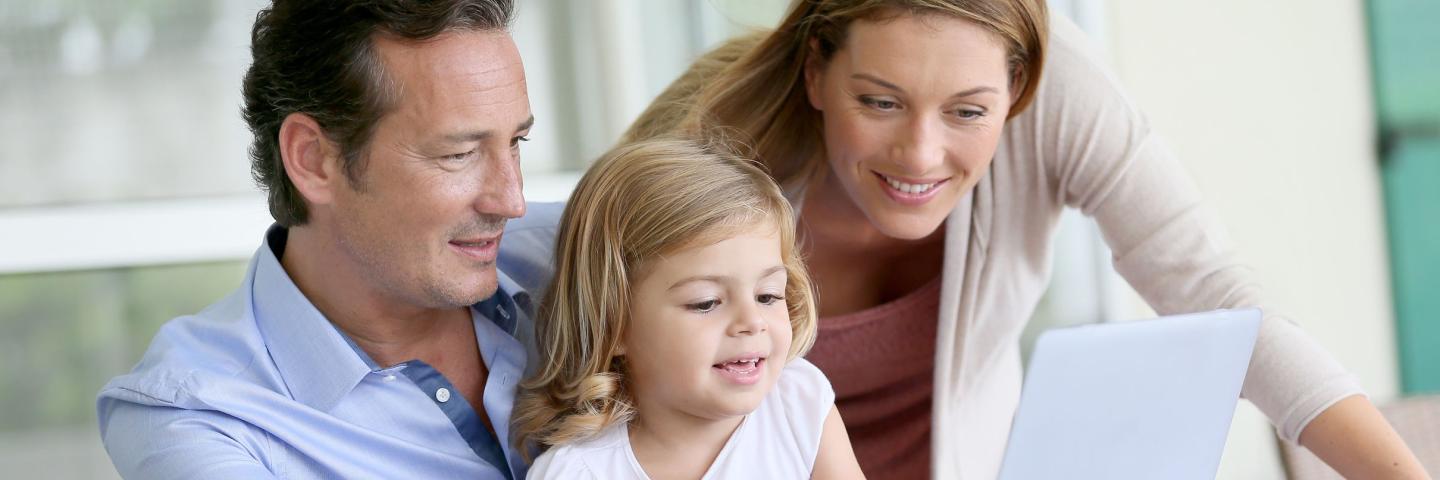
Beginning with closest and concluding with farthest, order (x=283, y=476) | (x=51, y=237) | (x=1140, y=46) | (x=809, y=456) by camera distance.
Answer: (x=283, y=476) → (x=809, y=456) → (x=51, y=237) → (x=1140, y=46)

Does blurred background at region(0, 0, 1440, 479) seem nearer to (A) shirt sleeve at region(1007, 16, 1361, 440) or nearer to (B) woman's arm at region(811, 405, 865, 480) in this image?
(A) shirt sleeve at region(1007, 16, 1361, 440)

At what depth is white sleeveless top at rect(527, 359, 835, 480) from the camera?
1.44m

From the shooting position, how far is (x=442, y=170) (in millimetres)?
1405

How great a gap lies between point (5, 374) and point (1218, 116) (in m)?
3.03

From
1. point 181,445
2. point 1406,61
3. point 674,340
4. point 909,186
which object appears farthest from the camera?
point 1406,61

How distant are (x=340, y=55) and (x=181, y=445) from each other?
0.41 metres

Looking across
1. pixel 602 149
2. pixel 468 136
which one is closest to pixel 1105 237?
pixel 468 136

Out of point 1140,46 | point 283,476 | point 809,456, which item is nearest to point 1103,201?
point 809,456

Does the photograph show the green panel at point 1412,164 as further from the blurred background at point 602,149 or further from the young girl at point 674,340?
the young girl at point 674,340

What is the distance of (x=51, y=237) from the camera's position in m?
2.99

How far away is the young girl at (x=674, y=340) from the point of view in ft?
4.72

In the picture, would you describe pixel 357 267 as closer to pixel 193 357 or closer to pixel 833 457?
pixel 193 357

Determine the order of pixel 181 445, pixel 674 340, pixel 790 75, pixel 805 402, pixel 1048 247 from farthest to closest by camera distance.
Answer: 1. pixel 1048 247
2. pixel 790 75
3. pixel 805 402
4. pixel 674 340
5. pixel 181 445

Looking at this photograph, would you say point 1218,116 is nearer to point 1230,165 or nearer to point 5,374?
point 1230,165
